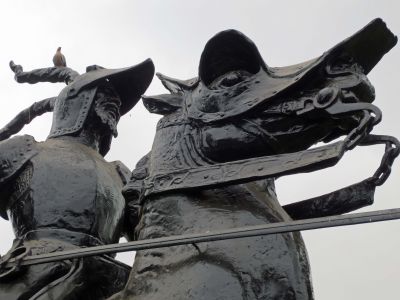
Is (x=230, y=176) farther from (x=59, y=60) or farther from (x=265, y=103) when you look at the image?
(x=59, y=60)

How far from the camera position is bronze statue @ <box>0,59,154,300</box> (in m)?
3.00

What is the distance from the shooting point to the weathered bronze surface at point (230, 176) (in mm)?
2396

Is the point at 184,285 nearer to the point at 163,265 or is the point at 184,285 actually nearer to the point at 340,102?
the point at 163,265

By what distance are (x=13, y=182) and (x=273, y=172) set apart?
1537 mm

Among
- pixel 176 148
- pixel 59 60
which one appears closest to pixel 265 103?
pixel 176 148

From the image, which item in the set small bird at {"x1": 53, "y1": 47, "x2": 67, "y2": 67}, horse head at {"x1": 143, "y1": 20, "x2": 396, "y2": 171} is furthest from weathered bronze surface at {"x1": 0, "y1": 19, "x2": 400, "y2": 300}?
small bird at {"x1": 53, "y1": 47, "x2": 67, "y2": 67}

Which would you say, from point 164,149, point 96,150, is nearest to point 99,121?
point 96,150

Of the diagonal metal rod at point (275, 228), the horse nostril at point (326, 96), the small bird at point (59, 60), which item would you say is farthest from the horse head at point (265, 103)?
the small bird at point (59, 60)

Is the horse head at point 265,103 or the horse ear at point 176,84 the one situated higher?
the horse ear at point 176,84

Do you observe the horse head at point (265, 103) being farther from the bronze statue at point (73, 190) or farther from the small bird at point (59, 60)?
the small bird at point (59, 60)

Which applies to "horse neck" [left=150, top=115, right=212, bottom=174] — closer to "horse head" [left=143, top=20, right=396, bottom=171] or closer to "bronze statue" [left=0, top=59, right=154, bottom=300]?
"horse head" [left=143, top=20, right=396, bottom=171]

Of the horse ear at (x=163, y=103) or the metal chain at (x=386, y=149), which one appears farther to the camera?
the horse ear at (x=163, y=103)

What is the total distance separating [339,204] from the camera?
2.87 meters

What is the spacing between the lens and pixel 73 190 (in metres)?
3.47
